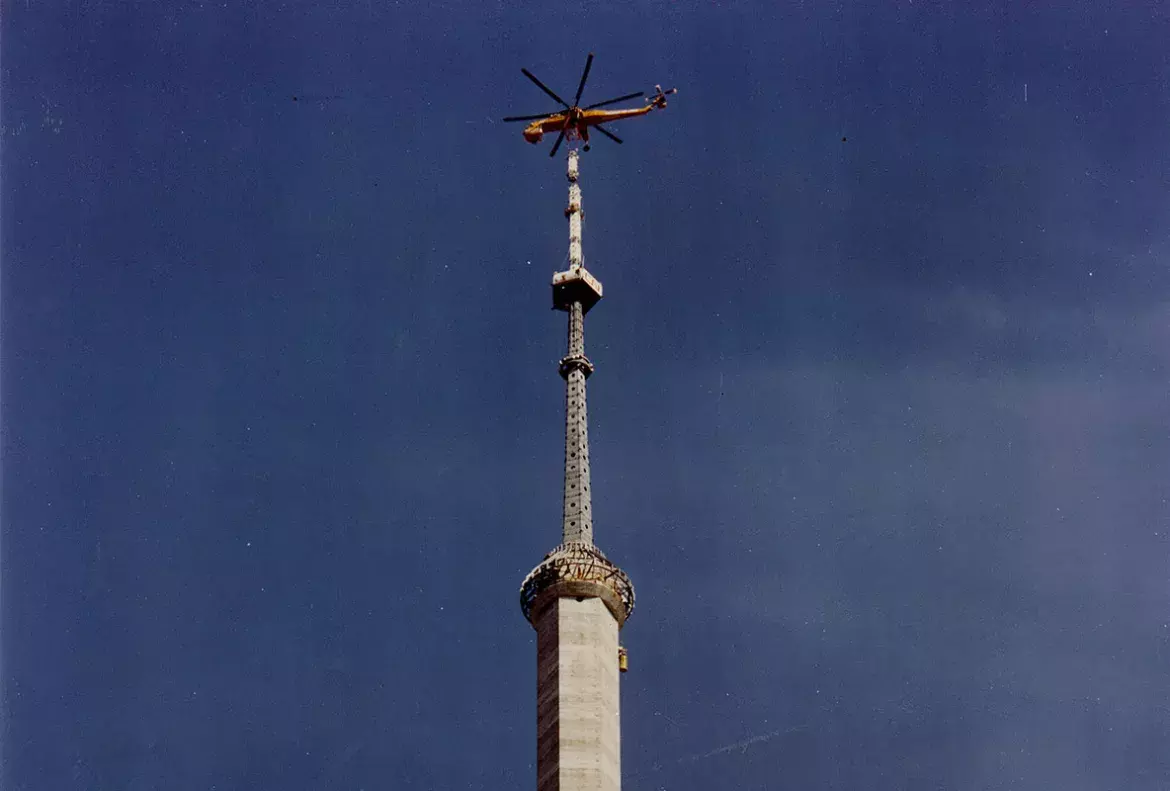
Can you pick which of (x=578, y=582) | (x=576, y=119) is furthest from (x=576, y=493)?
(x=576, y=119)

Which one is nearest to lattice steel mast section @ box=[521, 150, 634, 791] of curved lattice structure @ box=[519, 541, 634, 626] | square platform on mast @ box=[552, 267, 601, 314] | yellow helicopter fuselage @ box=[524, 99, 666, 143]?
curved lattice structure @ box=[519, 541, 634, 626]

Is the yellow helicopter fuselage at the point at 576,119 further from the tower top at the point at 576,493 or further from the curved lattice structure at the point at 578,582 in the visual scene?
the curved lattice structure at the point at 578,582

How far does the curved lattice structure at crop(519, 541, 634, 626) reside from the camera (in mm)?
107938

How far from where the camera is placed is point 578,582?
10794 cm

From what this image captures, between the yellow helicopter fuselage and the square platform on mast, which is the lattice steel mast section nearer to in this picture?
the square platform on mast

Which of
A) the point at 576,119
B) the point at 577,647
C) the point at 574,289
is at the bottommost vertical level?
the point at 577,647

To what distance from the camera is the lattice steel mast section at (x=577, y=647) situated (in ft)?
331

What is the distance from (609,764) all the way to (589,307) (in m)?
40.2

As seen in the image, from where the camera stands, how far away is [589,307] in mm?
128250

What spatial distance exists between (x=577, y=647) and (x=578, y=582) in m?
4.63

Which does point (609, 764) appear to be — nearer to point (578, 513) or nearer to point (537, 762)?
point (537, 762)

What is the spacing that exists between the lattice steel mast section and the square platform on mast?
1287 centimetres

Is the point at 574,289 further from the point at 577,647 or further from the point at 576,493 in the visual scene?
the point at 577,647

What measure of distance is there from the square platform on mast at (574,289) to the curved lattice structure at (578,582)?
24.0m
